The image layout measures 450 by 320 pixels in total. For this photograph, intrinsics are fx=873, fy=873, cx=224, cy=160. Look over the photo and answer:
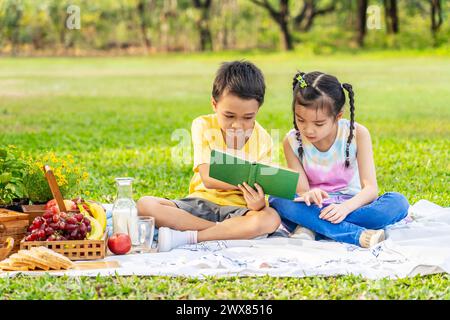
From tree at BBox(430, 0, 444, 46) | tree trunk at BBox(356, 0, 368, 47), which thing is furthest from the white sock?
tree trunk at BBox(356, 0, 368, 47)

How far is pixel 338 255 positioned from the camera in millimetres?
4445

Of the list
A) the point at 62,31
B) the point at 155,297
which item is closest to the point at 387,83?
the point at 155,297

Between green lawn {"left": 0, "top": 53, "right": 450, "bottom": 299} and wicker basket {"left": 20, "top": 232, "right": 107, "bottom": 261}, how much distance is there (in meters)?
0.39

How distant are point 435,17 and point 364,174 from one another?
1079 inches

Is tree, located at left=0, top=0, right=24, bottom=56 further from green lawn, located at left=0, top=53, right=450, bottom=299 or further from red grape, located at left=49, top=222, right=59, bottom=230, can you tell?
red grape, located at left=49, top=222, right=59, bottom=230

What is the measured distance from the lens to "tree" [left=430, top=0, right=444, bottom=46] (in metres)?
29.3

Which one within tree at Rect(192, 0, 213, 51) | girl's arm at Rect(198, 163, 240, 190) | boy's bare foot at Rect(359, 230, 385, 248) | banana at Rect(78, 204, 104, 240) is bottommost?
tree at Rect(192, 0, 213, 51)

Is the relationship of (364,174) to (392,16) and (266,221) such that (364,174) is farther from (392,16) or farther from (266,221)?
(392,16)

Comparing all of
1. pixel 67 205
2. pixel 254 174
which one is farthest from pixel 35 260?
pixel 254 174

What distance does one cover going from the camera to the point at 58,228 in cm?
442

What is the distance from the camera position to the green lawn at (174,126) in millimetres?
3871

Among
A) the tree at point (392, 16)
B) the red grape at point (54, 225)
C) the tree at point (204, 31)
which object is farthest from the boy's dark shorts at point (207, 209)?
the tree at point (204, 31)

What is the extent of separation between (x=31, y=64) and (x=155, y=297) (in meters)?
23.4

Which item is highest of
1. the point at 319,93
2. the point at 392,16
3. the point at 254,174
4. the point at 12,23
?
the point at 319,93
